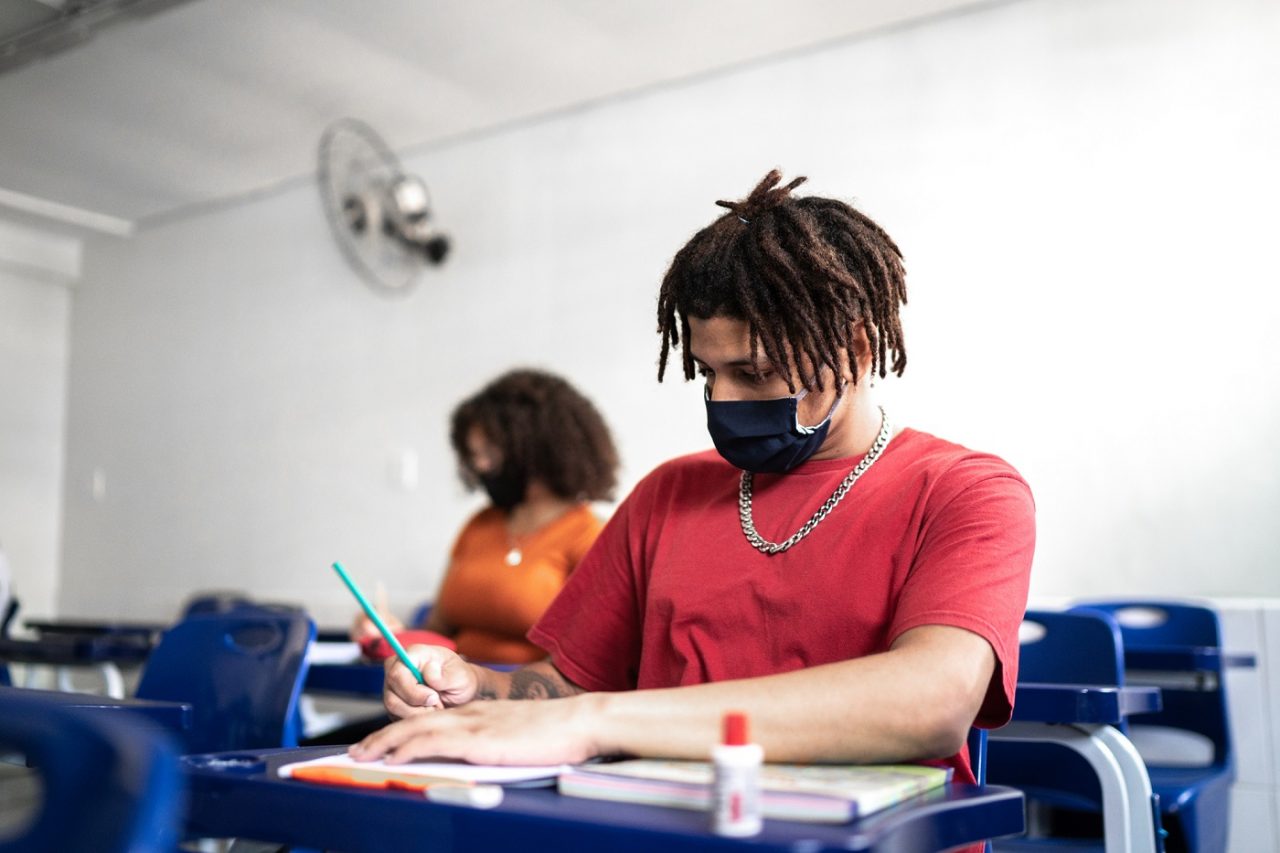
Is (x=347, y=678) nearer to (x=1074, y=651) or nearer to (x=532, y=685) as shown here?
(x=532, y=685)

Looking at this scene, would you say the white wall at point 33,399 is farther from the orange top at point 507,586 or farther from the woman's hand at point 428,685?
the woman's hand at point 428,685

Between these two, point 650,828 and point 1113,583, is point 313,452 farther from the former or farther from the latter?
point 650,828

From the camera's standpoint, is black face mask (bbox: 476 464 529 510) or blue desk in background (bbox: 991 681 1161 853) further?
black face mask (bbox: 476 464 529 510)

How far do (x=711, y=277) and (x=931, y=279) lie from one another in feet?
8.09

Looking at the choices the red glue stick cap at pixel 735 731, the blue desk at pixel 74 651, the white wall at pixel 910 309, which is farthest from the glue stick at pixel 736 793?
the white wall at pixel 910 309

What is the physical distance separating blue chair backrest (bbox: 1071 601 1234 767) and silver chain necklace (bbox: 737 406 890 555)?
1289mm

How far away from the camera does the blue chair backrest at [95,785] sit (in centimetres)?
48

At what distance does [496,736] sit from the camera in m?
0.86

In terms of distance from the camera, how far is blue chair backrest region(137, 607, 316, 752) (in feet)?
6.09

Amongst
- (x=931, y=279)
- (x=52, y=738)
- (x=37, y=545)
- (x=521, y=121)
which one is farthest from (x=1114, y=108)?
(x=37, y=545)

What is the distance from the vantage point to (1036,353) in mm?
3344

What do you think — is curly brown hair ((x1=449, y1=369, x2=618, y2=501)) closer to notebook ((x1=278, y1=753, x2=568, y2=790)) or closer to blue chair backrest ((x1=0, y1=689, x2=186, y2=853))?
notebook ((x1=278, y1=753, x2=568, y2=790))

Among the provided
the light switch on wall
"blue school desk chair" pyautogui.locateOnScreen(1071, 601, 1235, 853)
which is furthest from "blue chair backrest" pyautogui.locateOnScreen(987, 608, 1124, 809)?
the light switch on wall

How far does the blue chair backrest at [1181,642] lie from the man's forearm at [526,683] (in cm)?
141
